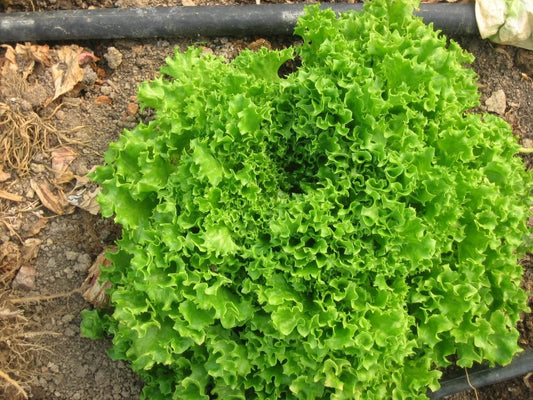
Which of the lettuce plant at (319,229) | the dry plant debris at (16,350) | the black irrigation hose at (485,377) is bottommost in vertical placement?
the dry plant debris at (16,350)

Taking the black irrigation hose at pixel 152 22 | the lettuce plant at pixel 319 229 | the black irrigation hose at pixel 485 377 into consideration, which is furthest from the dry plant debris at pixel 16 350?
the black irrigation hose at pixel 485 377

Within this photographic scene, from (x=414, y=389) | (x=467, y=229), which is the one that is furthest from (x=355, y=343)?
(x=467, y=229)

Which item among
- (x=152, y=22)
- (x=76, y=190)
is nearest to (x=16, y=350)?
(x=76, y=190)

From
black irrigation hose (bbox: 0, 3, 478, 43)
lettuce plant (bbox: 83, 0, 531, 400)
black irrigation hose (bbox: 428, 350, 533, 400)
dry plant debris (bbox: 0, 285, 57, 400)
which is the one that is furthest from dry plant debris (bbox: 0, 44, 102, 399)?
black irrigation hose (bbox: 428, 350, 533, 400)

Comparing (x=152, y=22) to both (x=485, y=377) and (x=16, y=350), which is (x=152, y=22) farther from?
(x=485, y=377)

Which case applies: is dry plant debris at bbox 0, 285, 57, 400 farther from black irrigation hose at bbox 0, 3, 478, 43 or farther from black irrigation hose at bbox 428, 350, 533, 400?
black irrigation hose at bbox 428, 350, 533, 400

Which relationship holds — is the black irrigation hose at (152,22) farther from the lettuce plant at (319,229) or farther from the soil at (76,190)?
the lettuce plant at (319,229)
